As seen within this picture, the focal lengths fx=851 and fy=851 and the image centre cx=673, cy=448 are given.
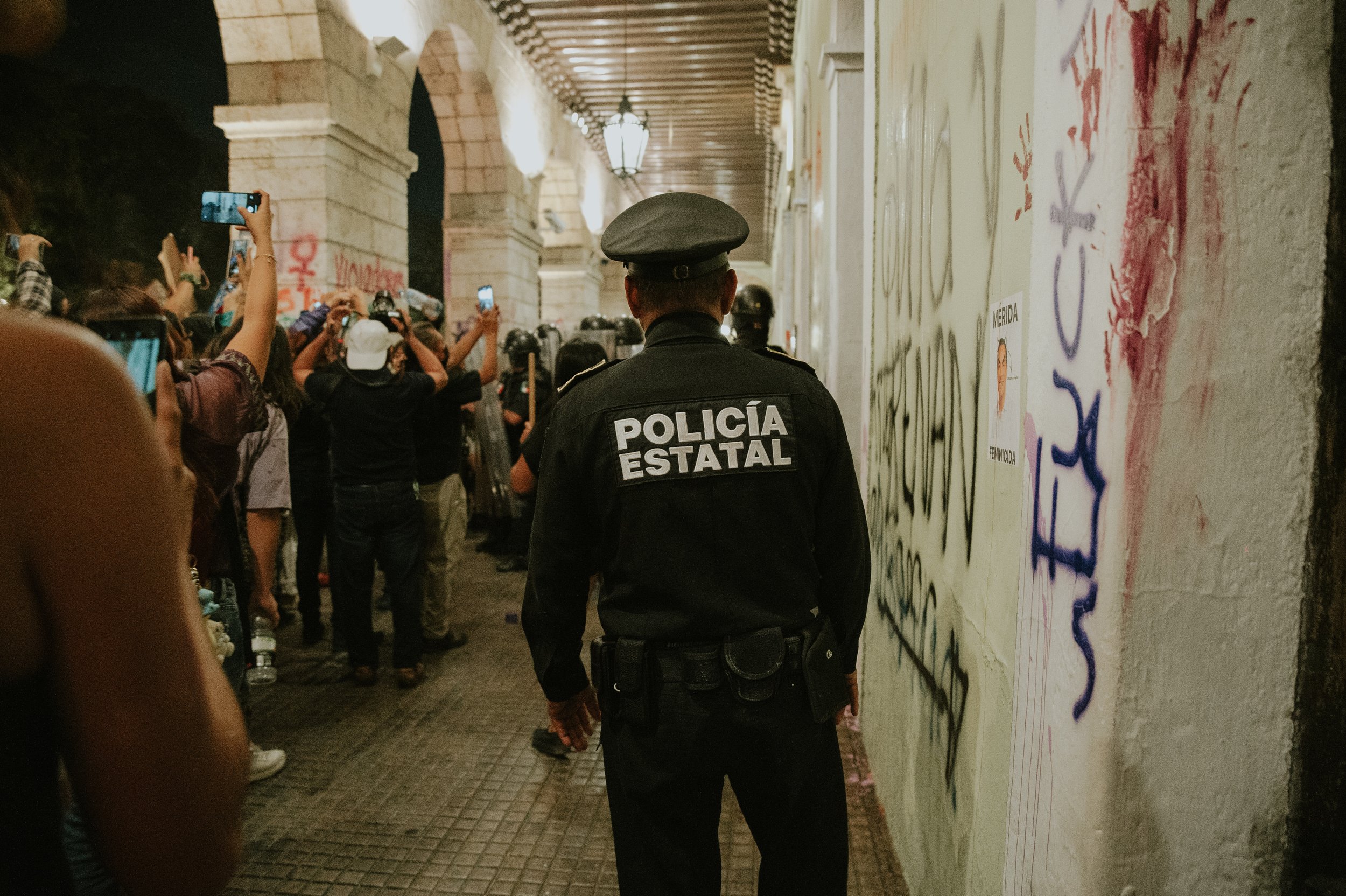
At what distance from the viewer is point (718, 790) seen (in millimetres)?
1894

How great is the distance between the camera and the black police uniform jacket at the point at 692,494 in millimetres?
1804

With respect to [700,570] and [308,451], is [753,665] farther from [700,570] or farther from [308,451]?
[308,451]

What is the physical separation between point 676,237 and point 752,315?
155 inches

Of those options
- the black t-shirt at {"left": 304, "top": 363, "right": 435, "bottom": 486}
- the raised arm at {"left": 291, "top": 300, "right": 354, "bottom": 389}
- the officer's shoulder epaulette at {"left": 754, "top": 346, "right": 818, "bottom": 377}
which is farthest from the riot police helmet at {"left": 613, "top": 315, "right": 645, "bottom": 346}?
the officer's shoulder epaulette at {"left": 754, "top": 346, "right": 818, "bottom": 377}

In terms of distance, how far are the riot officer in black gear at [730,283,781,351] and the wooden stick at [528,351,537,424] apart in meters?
1.75

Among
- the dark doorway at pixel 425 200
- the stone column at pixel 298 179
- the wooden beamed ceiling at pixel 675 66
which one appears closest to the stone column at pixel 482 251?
the wooden beamed ceiling at pixel 675 66

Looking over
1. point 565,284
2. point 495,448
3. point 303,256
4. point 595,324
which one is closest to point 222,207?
point 303,256

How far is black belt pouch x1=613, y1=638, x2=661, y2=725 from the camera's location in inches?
70.2

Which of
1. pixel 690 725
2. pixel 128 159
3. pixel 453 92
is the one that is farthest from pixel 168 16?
pixel 690 725

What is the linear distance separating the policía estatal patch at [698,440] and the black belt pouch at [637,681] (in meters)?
0.35

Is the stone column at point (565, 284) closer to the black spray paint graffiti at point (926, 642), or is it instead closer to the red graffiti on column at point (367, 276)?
the red graffiti on column at point (367, 276)

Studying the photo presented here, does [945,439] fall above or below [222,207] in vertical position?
below

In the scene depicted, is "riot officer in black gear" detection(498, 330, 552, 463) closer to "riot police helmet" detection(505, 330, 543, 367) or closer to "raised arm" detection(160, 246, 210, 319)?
"riot police helmet" detection(505, 330, 543, 367)

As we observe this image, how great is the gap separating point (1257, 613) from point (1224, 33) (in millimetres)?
835
